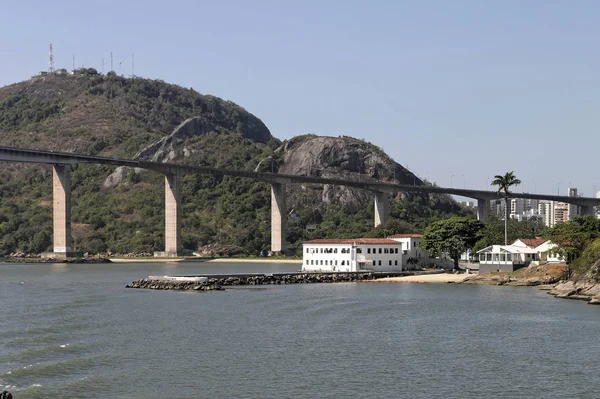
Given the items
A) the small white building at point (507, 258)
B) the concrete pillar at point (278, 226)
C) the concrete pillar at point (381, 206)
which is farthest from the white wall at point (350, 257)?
the concrete pillar at point (381, 206)

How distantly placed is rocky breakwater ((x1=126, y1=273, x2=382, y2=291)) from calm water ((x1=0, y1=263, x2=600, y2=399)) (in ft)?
29.2

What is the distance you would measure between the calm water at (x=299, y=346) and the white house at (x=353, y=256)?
2692cm

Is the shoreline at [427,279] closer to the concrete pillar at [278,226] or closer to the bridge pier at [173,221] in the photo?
the bridge pier at [173,221]

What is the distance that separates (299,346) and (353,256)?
57210 millimetres

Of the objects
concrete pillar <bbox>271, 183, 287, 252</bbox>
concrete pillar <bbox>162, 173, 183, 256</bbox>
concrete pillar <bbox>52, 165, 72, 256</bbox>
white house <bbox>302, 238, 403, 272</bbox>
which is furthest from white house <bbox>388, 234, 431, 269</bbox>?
concrete pillar <bbox>52, 165, 72, 256</bbox>

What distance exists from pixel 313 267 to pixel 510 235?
30.3 meters

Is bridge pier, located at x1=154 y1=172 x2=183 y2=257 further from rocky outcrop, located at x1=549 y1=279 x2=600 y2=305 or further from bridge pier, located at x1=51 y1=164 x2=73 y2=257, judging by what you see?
rocky outcrop, located at x1=549 y1=279 x2=600 y2=305

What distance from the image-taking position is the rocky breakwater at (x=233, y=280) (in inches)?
3499

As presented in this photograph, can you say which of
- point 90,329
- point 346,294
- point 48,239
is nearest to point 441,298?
point 346,294

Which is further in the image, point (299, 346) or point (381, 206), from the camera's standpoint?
point (381, 206)

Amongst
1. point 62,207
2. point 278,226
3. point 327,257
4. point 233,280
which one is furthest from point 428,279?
point 278,226

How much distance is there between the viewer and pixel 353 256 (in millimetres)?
107188

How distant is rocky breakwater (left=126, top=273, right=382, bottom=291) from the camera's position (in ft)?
292

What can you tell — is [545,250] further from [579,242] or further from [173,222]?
[173,222]
